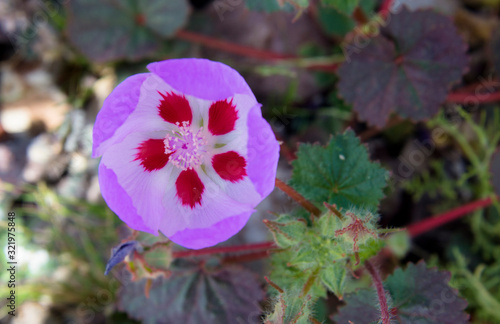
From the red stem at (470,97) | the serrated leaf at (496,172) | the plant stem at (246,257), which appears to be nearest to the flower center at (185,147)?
the plant stem at (246,257)

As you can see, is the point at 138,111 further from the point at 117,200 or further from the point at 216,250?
the point at 216,250

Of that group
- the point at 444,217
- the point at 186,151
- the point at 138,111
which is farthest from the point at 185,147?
the point at 444,217

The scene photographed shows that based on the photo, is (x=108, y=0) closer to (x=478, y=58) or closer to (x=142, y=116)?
(x=142, y=116)

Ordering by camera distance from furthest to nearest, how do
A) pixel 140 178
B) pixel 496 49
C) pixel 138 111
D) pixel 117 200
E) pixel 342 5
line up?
pixel 496 49 < pixel 342 5 < pixel 140 178 < pixel 138 111 < pixel 117 200

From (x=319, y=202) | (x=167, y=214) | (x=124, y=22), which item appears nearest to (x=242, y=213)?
(x=167, y=214)

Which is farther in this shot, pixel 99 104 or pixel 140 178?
pixel 99 104

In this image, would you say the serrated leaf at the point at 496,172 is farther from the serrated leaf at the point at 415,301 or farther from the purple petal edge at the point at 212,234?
the purple petal edge at the point at 212,234
